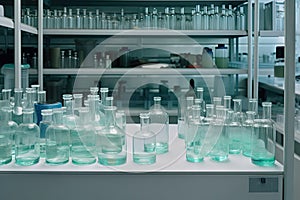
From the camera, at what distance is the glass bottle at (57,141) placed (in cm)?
105

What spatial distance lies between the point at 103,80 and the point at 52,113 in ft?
8.45

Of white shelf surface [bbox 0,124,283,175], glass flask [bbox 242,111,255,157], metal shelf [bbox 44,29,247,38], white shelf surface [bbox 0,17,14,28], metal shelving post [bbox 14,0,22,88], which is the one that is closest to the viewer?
white shelf surface [bbox 0,124,283,175]

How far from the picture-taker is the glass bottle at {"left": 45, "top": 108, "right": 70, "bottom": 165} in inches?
41.2

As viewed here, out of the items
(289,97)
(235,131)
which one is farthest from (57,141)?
(289,97)

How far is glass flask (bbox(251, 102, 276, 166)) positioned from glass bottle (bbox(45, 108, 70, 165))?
500mm

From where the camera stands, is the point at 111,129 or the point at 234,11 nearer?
the point at 111,129

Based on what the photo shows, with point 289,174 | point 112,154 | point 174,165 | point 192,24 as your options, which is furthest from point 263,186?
point 192,24

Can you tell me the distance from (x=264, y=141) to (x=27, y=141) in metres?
0.63

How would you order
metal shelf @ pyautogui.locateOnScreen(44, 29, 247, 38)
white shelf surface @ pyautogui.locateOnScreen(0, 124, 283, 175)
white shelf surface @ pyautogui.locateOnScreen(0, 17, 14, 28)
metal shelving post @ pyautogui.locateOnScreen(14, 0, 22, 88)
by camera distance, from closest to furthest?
white shelf surface @ pyautogui.locateOnScreen(0, 124, 283, 175), white shelf surface @ pyautogui.locateOnScreen(0, 17, 14, 28), metal shelving post @ pyautogui.locateOnScreen(14, 0, 22, 88), metal shelf @ pyautogui.locateOnScreen(44, 29, 247, 38)

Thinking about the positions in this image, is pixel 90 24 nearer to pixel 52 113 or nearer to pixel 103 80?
pixel 103 80

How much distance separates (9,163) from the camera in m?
1.07

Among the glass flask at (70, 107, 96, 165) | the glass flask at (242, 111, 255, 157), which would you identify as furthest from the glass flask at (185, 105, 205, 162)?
the glass flask at (70, 107, 96, 165)

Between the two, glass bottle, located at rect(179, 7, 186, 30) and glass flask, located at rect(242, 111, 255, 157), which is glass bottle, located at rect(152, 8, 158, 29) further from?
glass flask, located at rect(242, 111, 255, 157)

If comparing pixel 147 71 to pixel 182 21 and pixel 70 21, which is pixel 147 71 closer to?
pixel 182 21
